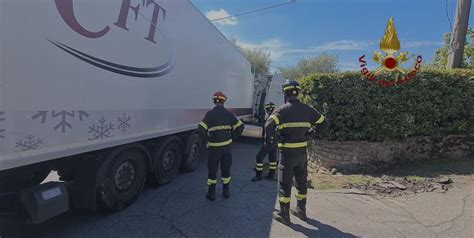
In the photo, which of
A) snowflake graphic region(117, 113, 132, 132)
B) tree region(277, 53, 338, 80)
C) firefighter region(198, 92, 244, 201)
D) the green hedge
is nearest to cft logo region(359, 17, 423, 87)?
the green hedge

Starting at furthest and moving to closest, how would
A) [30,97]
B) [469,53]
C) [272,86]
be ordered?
[469,53] → [272,86] → [30,97]

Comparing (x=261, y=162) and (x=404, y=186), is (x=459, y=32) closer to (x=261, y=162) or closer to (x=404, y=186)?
(x=404, y=186)

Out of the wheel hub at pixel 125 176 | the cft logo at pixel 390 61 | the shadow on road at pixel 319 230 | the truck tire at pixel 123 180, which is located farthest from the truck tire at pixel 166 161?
the cft logo at pixel 390 61

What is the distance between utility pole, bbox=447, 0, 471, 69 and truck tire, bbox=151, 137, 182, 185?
23.7 feet

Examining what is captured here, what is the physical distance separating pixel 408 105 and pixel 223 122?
4.40m

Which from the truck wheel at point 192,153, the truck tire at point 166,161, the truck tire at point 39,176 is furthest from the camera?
the truck wheel at point 192,153

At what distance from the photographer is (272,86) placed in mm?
12922

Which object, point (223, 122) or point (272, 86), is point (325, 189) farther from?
point (272, 86)

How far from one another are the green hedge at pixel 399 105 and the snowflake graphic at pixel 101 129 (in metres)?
4.88

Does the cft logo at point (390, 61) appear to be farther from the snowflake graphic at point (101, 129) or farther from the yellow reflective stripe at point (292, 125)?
the snowflake graphic at point (101, 129)

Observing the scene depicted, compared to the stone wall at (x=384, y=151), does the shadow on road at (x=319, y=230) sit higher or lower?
lower

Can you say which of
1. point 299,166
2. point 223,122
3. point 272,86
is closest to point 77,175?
point 223,122

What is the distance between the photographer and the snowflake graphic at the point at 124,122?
13.8ft

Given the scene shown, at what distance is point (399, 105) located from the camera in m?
7.00
